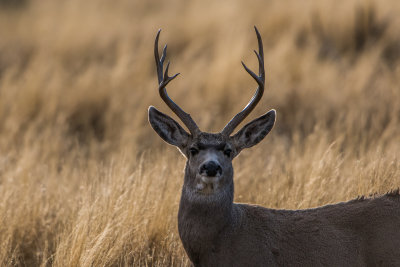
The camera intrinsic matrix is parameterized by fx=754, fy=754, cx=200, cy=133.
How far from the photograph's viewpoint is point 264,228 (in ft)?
15.7

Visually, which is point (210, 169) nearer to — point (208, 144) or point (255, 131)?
point (208, 144)

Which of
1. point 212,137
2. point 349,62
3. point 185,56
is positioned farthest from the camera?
point 185,56

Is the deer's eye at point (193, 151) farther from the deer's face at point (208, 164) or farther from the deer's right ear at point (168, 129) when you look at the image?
the deer's right ear at point (168, 129)

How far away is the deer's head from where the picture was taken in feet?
15.0

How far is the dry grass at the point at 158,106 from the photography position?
19.6 feet

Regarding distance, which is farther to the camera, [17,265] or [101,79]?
[101,79]

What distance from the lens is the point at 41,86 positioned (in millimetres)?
10719

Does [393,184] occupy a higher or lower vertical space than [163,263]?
higher

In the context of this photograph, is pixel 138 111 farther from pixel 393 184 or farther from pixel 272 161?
pixel 393 184

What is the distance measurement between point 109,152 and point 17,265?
303 cm

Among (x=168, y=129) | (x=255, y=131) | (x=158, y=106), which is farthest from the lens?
(x=158, y=106)

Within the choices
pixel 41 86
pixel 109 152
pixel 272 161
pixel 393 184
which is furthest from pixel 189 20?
pixel 393 184

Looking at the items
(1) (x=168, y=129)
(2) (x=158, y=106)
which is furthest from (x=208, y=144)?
(2) (x=158, y=106)

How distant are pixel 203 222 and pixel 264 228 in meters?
0.41
